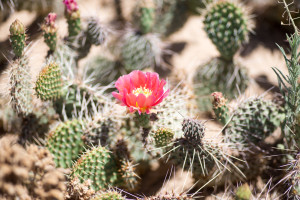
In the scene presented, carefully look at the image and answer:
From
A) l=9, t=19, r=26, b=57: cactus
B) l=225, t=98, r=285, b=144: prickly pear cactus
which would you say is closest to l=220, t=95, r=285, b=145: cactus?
l=225, t=98, r=285, b=144: prickly pear cactus

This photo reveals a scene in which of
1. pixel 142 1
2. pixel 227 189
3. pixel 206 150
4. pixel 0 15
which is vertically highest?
pixel 0 15

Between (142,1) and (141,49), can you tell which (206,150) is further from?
(142,1)

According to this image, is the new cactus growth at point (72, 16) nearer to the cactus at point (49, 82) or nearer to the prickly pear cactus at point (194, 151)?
the cactus at point (49, 82)

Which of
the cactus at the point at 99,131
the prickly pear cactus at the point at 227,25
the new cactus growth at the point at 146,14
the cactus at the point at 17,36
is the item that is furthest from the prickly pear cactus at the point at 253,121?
the cactus at the point at 17,36

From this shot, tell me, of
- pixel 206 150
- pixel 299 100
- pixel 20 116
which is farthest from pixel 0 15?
pixel 299 100

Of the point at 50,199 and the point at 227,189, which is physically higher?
the point at 50,199

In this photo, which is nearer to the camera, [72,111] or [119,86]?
[119,86]
